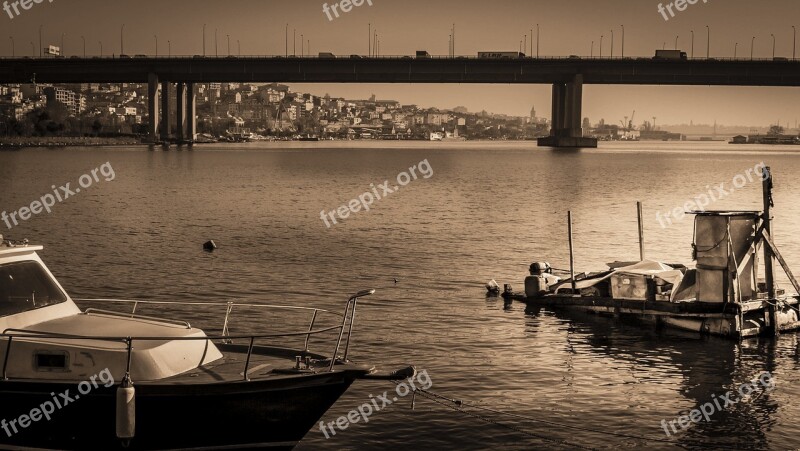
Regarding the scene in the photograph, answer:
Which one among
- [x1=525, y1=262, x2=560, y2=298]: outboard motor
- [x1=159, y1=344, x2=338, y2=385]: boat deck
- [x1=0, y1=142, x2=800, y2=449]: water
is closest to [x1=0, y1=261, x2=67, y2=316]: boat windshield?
[x1=159, y1=344, x2=338, y2=385]: boat deck

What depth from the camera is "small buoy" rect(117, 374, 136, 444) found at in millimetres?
13617

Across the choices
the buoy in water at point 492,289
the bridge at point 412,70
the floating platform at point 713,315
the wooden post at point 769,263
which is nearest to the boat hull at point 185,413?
the floating platform at point 713,315

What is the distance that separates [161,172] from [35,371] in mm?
120652

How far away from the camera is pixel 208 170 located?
13812 cm

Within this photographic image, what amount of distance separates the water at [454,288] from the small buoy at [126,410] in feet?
15.3

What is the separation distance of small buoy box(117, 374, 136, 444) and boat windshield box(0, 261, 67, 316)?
237 cm

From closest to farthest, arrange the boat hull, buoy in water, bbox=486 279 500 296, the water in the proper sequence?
the boat hull → the water → buoy in water, bbox=486 279 500 296

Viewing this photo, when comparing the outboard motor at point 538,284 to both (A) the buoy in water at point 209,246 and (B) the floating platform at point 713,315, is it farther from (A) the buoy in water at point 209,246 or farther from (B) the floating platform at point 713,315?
(A) the buoy in water at point 209,246

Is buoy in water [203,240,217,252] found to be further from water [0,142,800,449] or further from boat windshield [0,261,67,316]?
boat windshield [0,261,67,316]

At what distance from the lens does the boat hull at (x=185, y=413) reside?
545 inches

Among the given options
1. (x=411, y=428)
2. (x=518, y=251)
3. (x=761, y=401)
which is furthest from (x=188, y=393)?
(x=518, y=251)

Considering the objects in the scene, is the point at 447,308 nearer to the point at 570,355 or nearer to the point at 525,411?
the point at 570,355

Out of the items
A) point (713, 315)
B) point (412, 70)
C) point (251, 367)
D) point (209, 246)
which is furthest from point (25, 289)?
point (412, 70)

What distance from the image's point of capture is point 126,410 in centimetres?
1370
